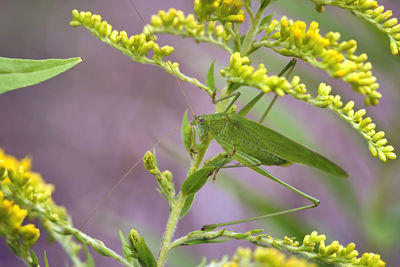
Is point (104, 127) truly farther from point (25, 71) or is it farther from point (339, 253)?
point (339, 253)

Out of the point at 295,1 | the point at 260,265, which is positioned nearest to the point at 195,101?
the point at 295,1

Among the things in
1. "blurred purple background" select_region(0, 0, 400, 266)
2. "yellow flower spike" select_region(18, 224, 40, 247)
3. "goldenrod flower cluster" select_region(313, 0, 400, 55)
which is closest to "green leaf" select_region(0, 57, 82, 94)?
"yellow flower spike" select_region(18, 224, 40, 247)

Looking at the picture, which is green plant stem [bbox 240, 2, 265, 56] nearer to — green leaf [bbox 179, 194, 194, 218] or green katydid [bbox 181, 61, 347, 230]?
green katydid [bbox 181, 61, 347, 230]

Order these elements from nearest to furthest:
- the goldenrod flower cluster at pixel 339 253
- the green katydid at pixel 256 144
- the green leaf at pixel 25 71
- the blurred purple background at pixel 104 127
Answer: the green leaf at pixel 25 71, the goldenrod flower cluster at pixel 339 253, the green katydid at pixel 256 144, the blurred purple background at pixel 104 127

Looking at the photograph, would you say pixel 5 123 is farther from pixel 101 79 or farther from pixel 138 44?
pixel 138 44

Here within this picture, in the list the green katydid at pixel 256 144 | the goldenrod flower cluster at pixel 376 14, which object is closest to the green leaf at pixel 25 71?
the green katydid at pixel 256 144

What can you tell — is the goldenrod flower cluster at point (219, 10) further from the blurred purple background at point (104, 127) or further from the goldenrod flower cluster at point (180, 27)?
the blurred purple background at point (104, 127)

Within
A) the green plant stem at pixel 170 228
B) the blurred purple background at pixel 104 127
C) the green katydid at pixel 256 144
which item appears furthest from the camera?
the blurred purple background at pixel 104 127

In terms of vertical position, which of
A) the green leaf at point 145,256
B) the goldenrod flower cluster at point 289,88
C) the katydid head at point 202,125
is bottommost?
the green leaf at point 145,256
